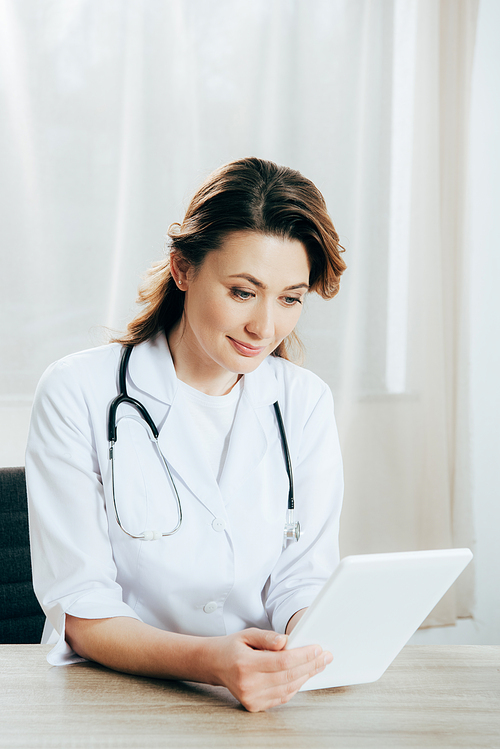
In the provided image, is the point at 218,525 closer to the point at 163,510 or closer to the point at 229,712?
the point at 163,510

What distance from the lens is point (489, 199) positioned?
246 centimetres

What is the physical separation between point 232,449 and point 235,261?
34 cm

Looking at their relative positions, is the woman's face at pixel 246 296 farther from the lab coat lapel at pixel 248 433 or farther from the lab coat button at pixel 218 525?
the lab coat button at pixel 218 525

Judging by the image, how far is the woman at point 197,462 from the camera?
1025 millimetres

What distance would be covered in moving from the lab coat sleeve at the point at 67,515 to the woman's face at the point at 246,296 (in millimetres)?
244

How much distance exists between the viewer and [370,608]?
800mm

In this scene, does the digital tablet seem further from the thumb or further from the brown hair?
the brown hair

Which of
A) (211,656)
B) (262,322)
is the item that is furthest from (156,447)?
(211,656)

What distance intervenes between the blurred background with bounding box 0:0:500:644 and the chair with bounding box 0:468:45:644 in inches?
36.0

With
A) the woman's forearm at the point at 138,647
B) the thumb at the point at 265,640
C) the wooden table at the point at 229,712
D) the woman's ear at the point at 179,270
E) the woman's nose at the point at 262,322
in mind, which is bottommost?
the wooden table at the point at 229,712

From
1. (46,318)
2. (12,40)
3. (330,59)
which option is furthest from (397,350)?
(12,40)

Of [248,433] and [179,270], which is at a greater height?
[179,270]

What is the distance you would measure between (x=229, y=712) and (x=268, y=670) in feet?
0.25

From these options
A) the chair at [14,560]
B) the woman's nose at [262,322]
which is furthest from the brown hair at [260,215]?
the chair at [14,560]
